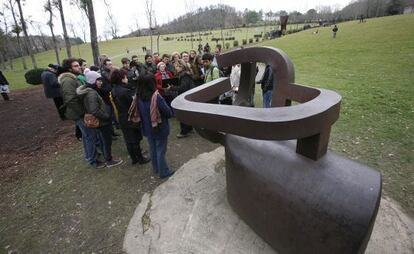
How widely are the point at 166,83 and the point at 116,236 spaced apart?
12.8ft

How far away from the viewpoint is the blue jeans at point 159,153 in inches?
160

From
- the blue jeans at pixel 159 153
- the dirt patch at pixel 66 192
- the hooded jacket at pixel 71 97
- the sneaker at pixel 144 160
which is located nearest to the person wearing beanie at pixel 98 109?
the hooded jacket at pixel 71 97

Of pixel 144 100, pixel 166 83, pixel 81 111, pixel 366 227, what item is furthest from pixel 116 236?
pixel 166 83

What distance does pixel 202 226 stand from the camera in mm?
3137

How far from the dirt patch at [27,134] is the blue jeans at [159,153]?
2962mm

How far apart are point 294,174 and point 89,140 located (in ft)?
12.9

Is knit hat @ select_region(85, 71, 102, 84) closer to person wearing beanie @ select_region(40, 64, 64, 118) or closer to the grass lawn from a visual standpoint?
the grass lawn

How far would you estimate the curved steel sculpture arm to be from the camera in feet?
6.22

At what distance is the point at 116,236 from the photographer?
3.17 metres

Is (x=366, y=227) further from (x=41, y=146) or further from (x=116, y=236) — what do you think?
(x=41, y=146)

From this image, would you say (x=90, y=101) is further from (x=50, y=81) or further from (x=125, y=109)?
(x=50, y=81)

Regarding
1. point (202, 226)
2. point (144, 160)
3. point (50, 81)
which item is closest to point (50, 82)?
point (50, 81)

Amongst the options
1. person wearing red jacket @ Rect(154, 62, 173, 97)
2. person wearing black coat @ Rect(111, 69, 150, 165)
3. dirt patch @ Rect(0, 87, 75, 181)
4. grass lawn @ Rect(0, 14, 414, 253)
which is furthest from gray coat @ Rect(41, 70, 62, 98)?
person wearing black coat @ Rect(111, 69, 150, 165)

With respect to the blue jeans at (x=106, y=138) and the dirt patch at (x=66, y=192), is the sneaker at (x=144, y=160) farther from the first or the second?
the blue jeans at (x=106, y=138)
